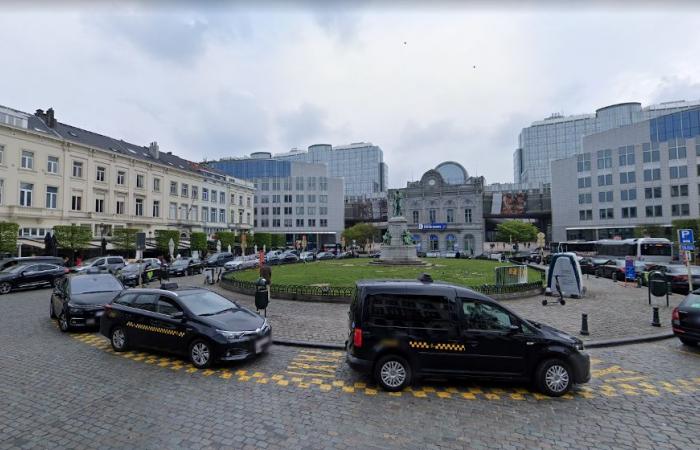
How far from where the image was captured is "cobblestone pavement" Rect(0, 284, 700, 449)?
16.3 feet

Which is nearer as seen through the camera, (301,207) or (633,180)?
(633,180)

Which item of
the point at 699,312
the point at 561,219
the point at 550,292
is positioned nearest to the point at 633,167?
the point at 561,219

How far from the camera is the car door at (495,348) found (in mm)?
6492

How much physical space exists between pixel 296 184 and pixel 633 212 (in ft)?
226

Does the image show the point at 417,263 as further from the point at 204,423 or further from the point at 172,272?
the point at 204,423

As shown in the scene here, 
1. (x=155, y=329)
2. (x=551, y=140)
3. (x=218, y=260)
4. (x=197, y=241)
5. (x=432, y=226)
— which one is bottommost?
(x=218, y=260)

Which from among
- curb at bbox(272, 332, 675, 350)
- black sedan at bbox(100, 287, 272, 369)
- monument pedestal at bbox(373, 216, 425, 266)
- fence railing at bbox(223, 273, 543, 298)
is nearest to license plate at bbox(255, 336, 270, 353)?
black sedan at bbox(100, 287, 272, 369)

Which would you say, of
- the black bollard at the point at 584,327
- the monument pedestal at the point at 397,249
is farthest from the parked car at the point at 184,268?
the black bollard at the point at 584,327

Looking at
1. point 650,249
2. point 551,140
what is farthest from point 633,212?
point 551,140

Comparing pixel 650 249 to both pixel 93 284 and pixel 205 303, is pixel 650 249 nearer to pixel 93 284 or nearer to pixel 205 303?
pixel 205 303

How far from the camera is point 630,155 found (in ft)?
210

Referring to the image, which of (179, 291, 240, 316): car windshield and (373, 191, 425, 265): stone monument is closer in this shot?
(179, 291, 240, 316): car windshield

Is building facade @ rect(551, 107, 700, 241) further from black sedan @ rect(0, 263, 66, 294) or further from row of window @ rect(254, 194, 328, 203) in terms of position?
black sedan @ rect(0, 263, 66, 294)

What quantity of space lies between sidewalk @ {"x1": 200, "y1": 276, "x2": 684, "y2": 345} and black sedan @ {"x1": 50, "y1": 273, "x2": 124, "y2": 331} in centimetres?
517
